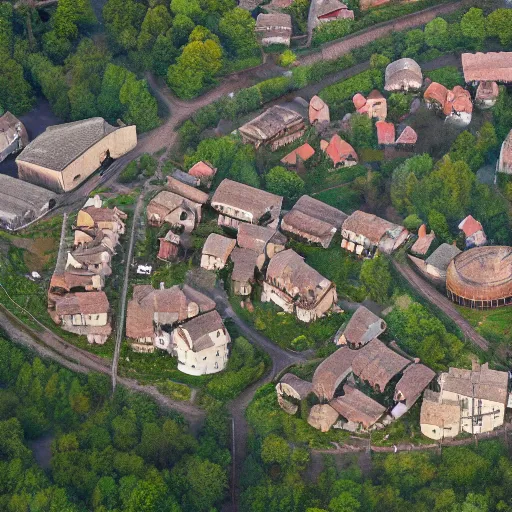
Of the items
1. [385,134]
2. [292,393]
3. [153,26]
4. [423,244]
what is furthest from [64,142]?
[292,393]

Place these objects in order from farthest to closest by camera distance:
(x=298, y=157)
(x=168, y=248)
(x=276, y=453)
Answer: (x=298, y=157) → (x=168, y=248) → (x=276, y=453)

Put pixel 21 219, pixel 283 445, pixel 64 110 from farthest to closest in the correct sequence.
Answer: pixel 64 110 → pixel 21 219 → pixel 283 445

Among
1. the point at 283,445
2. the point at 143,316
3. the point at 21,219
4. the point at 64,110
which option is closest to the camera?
the point at 283,445

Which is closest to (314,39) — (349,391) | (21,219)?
(21,219)

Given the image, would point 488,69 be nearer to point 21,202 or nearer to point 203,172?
point 203,172

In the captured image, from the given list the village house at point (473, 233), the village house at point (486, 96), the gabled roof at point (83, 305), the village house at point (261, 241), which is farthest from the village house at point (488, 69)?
the gabled roof at point (83, 305)

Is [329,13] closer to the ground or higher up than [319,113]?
higher up

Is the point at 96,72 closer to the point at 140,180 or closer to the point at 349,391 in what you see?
the point at 140,180
